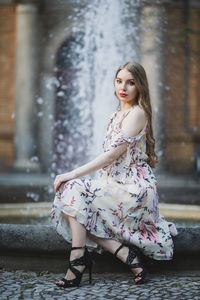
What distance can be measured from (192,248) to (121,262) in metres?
0.45

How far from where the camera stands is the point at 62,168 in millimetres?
11547

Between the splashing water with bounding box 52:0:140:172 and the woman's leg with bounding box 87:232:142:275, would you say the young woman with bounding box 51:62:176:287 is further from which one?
the splashing water with bounding box 52:0:140:172

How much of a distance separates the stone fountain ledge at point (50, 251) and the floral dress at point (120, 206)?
0.12m

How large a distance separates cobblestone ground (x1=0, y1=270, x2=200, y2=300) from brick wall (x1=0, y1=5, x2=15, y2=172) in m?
9.84

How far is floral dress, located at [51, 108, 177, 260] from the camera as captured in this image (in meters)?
2.78

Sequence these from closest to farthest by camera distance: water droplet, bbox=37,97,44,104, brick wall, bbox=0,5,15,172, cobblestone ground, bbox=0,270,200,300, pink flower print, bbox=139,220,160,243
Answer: cobblestone ground, bbox=0,270,200,300
pink flower print, bbox=139,220,160,243
water droplet, bbox=37,97,44,104
brick wall, bbox=0,5,15,172

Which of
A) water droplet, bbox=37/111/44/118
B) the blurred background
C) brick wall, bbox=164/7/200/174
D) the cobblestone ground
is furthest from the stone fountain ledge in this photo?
water droplet, bbox=37/111/44/118

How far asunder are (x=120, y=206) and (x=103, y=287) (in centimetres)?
47

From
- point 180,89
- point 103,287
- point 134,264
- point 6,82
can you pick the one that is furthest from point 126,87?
point 6,82

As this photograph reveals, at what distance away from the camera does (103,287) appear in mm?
2785

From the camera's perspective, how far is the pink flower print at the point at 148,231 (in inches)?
113

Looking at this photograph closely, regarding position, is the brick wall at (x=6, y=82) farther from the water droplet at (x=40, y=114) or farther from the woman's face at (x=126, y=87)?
the woman's face at (x=126, y=87)

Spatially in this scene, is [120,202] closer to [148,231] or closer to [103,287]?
[148,231]

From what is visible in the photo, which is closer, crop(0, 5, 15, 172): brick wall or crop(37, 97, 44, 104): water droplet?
crop(37, 97, 44, 104): water droplet
